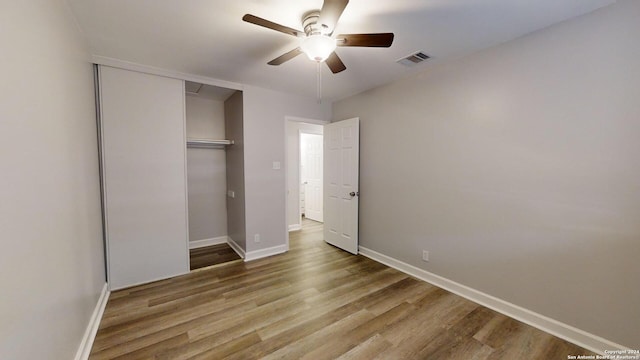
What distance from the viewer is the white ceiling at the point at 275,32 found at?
5.71ft

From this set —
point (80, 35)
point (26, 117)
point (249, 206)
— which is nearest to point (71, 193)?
point (26, 117)

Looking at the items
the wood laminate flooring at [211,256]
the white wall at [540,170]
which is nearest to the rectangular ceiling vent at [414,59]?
the white wall at [540,170]

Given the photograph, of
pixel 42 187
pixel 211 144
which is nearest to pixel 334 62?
pixel 42 187

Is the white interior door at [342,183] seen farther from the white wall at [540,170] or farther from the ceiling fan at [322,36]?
the ceiling fan at [322,36]

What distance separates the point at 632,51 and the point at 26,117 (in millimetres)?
3614

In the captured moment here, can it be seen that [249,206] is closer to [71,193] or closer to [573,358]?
[71,193]

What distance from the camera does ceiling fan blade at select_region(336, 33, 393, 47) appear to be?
1.66 metres

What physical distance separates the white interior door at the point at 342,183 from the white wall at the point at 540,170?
84cm

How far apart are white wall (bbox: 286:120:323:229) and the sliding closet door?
2.27m

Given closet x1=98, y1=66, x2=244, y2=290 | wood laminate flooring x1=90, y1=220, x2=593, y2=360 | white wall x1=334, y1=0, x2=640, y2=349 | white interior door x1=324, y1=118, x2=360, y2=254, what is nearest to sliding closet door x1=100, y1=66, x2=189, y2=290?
closet x1=98, y1=66, x2=244, y2=290

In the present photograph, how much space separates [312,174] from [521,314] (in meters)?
4.52

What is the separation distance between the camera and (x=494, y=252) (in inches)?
93.7

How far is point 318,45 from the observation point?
173 cm

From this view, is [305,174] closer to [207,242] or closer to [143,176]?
[207,242]
